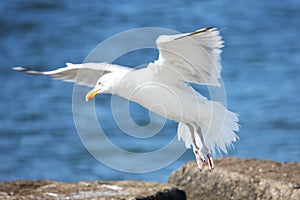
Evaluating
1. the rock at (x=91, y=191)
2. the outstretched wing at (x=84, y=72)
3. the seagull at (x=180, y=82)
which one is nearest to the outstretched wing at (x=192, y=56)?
the seagull at (x=180, y=82)

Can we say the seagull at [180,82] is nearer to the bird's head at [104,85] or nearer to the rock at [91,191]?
the bird's head at [104,85]

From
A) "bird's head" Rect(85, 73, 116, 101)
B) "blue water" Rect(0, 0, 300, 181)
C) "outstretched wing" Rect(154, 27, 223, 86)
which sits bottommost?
"blue water" Rect(0, 0, 300, 181)

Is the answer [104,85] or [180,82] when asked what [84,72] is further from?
[180,82]

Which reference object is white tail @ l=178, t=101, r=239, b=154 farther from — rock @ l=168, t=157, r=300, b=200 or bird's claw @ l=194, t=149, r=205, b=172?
rock @ l=168, t=157, r=300, b=200

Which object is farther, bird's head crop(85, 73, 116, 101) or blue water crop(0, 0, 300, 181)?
blue water crop(0, 0, 300, 181)

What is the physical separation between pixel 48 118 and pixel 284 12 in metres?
5.25

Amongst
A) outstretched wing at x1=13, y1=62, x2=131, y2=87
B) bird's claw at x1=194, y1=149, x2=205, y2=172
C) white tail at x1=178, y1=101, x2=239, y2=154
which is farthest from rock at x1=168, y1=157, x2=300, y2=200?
outstretched wing at x1=13, y1=62, x2=131, y2=87

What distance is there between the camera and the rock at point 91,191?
5883 mm

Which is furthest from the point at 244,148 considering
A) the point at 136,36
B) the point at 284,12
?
the point at 284,12

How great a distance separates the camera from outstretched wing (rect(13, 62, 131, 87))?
5.99 meters

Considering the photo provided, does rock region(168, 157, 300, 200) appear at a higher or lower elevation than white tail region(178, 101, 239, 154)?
lower

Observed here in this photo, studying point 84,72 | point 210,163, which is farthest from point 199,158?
point 84,72

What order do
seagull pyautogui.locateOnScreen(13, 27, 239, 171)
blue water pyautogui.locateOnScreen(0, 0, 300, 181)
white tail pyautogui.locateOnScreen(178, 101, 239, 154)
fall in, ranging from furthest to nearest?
blue water pyautogui.locateOnScreen(0, 0, 300, 181) < white tail pyautogui.locateOnScreen(178, 101, 239, 154) < seagull pyautogui.locateOnScreen(13, 27, 239, 171)

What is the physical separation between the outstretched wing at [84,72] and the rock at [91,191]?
25.6 inches
